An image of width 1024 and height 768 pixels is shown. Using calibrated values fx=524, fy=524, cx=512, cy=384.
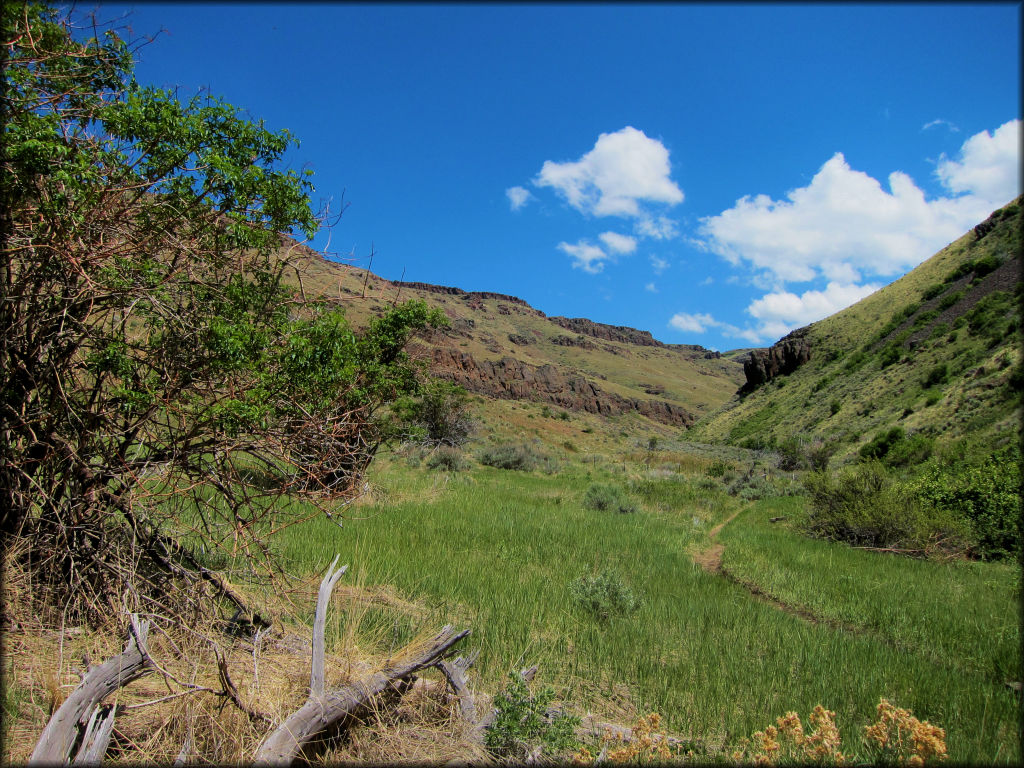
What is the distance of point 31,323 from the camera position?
438 centimetres

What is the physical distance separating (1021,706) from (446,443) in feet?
74.4

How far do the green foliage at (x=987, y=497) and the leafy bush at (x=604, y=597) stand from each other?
9.99 metres

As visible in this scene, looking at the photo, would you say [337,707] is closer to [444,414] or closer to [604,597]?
[604,597]

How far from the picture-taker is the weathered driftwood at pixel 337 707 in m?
2.98

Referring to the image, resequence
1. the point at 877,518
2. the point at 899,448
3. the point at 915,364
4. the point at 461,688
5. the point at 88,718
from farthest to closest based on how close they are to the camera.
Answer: the point at 915,364, the point at 899,448, the point at 877,518, the point at 461,688, the point at 88,718

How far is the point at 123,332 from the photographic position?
470cm

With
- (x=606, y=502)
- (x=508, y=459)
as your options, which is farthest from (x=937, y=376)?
(x=606, y=502)

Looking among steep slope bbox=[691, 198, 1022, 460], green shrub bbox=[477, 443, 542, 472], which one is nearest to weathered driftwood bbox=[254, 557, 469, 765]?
steep slope bbox=[691, 198, 1022, 460]

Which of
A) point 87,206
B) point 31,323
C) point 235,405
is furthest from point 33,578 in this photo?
point 87,206

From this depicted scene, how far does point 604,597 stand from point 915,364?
1689 inches

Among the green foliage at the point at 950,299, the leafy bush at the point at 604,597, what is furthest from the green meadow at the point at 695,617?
the green foliage at the point at 950,299

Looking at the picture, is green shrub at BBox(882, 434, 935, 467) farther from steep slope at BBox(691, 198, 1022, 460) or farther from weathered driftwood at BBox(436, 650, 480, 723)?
weathered driftwood at BBox(436, 650, 480, 723)

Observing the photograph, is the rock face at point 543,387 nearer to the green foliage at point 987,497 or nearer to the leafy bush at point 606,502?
the leafy bush at point 606,502

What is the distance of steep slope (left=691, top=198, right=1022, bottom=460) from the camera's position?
23.6m
